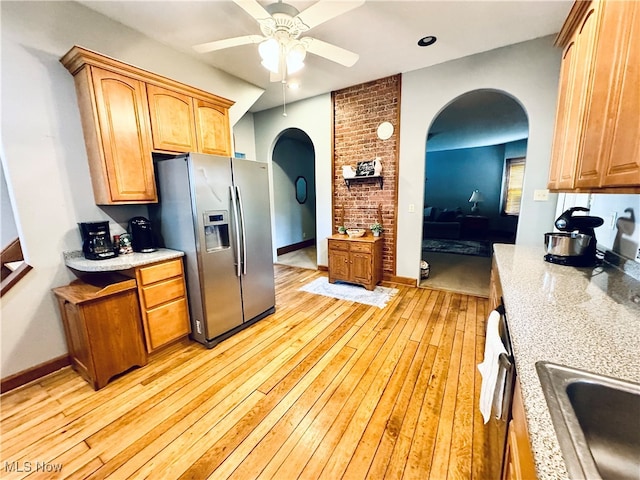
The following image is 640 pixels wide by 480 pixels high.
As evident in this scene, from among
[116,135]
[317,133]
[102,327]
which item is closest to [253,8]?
[116,135]

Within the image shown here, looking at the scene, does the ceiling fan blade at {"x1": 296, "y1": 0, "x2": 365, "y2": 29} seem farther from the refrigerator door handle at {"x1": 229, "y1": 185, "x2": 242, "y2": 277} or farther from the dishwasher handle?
the dishwasher handle

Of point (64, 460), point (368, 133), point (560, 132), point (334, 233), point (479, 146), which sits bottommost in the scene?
point (64, 460)

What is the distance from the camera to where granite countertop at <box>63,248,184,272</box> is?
191 cm

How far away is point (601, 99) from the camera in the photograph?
127 cm

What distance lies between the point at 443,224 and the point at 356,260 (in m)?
4.63

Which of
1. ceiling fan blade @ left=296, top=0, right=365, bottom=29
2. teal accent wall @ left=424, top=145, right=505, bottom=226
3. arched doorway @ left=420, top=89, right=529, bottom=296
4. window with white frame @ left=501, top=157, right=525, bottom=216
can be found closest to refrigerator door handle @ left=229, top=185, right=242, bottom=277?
ceiling fan blade @ left=296, top=0, right=365, bottom=29

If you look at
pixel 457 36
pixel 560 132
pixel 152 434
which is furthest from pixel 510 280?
pixel 457 36

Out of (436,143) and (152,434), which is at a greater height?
(436,143)

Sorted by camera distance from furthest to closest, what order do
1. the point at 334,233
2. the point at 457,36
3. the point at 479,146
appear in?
the point at 479,146
the point at 334,233
the point at 457,36

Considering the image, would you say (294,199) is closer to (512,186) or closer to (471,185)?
(471,185)

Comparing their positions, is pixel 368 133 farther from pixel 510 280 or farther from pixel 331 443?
pixel 331 443

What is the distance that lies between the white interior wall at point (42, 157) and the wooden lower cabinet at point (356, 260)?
274 centimetres

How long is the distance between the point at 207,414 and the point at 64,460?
0.72m

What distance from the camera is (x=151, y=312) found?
214 centimetres
